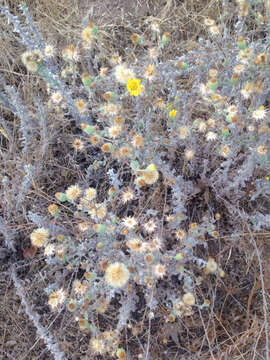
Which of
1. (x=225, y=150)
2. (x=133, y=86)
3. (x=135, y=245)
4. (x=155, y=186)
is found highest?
(x=133, y=86)

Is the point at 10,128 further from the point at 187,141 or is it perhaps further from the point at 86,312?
the point at 86,312

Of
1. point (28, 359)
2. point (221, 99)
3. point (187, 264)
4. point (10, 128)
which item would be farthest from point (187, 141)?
point (28, 359)

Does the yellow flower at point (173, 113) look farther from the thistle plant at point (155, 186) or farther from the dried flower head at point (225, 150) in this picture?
the dried flower head at point (225, 150)

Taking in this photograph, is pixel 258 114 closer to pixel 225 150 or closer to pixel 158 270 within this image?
pixel 225 150

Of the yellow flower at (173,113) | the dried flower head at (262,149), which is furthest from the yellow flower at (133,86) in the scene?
the dried flower head at (262,149)

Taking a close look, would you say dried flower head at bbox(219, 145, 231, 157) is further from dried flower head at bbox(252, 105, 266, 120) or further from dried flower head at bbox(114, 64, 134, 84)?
dried flower head at bbox(114, 64, 134, 84)

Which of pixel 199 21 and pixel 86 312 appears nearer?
pixel 86 312

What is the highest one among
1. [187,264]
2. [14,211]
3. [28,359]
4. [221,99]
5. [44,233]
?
[221,99]

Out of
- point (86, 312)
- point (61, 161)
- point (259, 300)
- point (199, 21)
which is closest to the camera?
point (86, 312)

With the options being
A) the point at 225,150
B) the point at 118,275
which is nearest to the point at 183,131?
the point at 225,150

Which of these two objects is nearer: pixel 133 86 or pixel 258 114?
pixel 258 114

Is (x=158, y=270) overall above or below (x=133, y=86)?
below

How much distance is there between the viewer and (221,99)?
176 cm

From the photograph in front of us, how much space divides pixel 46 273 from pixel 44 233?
1.70 ft
